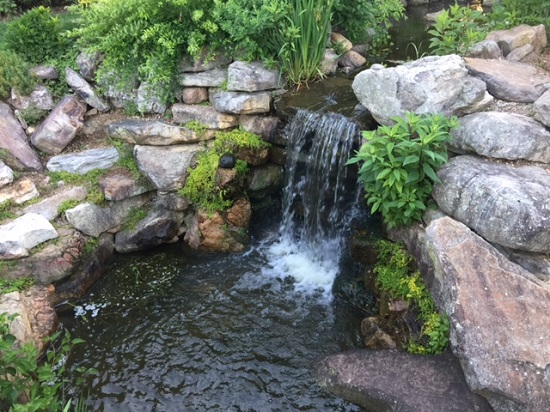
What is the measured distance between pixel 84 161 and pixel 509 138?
5.75 meters

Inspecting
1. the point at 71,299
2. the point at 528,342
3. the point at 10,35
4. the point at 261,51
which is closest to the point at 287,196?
the point at 261,51

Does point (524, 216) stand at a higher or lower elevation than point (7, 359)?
higher

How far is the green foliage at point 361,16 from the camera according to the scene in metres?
8.13

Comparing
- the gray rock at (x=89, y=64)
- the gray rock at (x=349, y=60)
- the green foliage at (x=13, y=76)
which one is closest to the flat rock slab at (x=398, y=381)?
the gray rock at (x=349, y=60)

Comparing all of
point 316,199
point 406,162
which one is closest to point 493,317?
point 406,162

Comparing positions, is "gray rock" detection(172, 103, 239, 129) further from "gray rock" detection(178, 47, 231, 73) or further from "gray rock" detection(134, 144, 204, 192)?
"gray rock" detection(178, 47, 231, 73)

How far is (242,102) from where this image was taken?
6969 mm

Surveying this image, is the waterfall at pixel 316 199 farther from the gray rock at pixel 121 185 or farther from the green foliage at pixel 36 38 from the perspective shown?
the green foliage at pixel 36 38

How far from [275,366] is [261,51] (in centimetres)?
443

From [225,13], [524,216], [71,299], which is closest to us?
[524,216]

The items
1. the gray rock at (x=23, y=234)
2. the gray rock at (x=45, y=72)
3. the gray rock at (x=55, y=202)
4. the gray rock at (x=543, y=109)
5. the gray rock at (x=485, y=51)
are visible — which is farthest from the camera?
the gray rock at (x=45, y=72)

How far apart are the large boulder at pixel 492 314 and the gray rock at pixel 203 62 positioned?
162 inches

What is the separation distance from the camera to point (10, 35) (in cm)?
775

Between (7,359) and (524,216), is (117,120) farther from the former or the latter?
(524,216)
